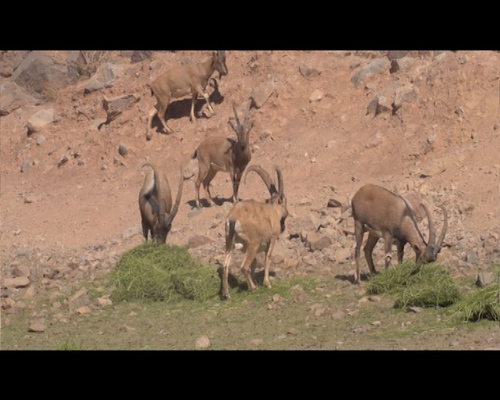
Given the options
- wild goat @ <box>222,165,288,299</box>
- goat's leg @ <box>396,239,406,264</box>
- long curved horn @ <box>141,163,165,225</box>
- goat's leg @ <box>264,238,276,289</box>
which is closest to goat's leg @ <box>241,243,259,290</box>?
wild goat @ <box>222,165,288,299</box>

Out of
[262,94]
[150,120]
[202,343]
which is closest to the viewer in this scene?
[202,343]

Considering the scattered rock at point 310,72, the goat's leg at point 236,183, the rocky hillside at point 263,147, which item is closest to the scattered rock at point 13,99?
the rocky hillside at point 263,147

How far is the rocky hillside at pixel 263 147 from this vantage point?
16.1m

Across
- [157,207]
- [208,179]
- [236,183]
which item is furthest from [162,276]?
[208,179]

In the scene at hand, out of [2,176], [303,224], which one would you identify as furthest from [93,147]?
[303,224]

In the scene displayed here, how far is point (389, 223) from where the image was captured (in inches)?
539

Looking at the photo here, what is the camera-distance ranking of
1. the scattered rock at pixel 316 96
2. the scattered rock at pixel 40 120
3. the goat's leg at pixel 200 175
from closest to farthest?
the goat's leg at pixel 200 175
the scattered rock at pixel 316 96
the scattered rock at pixel 40 120

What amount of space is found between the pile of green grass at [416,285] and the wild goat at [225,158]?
5.95 m

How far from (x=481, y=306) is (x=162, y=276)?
16.2 ft

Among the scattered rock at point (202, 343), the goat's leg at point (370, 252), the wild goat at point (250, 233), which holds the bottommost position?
the scattered rock at point (202, 343)

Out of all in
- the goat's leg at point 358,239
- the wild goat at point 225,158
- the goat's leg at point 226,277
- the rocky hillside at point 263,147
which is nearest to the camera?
the goat's leg at point 226,277

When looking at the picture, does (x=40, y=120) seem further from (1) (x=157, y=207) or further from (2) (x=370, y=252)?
(2) (x=370, y=252)

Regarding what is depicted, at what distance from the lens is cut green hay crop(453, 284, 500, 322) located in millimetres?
11426

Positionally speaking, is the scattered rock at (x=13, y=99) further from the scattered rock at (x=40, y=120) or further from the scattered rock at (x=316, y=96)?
the scattered rock at (x=316, y=96)
